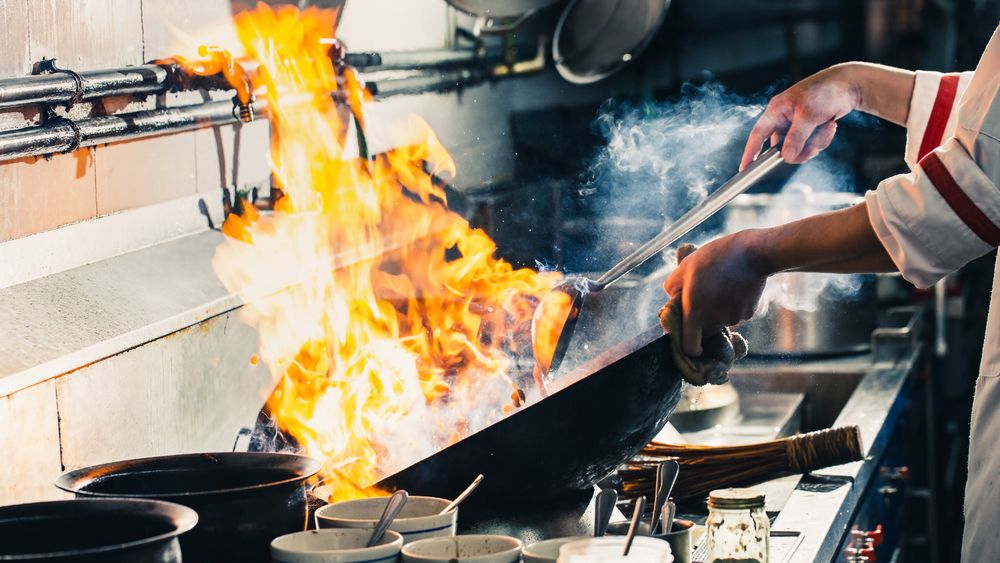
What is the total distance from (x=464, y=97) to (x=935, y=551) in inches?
93.4

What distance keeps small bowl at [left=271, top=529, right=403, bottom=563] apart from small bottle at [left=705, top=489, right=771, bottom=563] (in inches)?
19.6

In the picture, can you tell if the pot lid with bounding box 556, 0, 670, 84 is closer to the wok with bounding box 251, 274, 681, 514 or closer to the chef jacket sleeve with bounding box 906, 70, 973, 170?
the chef jacket sleeve with bounding box 906, 70, 973, 170

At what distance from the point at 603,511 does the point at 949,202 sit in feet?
2.12

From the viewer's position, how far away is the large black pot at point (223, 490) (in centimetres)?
128

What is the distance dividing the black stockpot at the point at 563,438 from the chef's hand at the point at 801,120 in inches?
27.8

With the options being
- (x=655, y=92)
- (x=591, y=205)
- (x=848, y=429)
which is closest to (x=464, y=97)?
(x=591, y=205)

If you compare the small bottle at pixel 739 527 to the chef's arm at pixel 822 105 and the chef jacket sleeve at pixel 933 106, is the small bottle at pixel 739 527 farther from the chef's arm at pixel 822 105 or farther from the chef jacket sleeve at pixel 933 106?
the chef jacket sleeve at pixel 933 106

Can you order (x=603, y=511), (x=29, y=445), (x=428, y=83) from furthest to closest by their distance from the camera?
(x=428, y=83) < (x=29, y=445) < (x=603, y=511)

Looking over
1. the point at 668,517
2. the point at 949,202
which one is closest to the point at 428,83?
the point at 949,202

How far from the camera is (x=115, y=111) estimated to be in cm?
226

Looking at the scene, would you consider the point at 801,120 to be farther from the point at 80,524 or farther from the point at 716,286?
the point at 80,524

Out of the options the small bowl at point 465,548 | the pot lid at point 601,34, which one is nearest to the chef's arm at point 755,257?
the small bowl at point 465,548

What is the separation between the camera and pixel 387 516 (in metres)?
1.31

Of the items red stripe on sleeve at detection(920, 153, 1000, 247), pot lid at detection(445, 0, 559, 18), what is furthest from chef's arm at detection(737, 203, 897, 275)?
pot lid at detection(445, 0, 559, 18)
